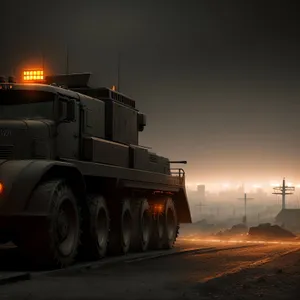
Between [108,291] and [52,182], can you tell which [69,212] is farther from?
[108,291]

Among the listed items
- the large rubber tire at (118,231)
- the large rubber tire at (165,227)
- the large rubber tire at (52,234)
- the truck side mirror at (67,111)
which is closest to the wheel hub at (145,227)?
the large rubber tire at (165,227)

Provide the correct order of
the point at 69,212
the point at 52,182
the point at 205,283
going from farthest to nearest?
the point at 69,212 → the point at 52,182 → the point at 205,283

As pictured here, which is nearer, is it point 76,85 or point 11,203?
point 11,203

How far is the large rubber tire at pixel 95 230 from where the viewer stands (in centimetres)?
1686

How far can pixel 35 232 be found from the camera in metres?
14.1

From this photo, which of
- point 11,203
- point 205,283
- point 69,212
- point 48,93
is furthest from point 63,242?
point 205,283

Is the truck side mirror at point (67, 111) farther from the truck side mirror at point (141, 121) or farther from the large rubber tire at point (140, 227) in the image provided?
the truck side mirror at point (141, 121)

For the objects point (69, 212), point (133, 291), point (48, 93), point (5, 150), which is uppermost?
point (48, 93)

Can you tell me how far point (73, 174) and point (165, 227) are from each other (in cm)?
832

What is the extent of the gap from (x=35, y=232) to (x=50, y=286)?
96.6 inches

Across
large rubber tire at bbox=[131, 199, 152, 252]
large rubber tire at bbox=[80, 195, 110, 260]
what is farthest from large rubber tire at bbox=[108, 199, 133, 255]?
large rubber tire at bbox=[131, 199, 152, 252]

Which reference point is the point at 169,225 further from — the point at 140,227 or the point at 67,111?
the point at 67,111

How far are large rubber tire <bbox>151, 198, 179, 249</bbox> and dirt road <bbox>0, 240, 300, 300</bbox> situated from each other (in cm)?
545

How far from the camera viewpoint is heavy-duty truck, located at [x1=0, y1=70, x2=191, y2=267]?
14000 mm
